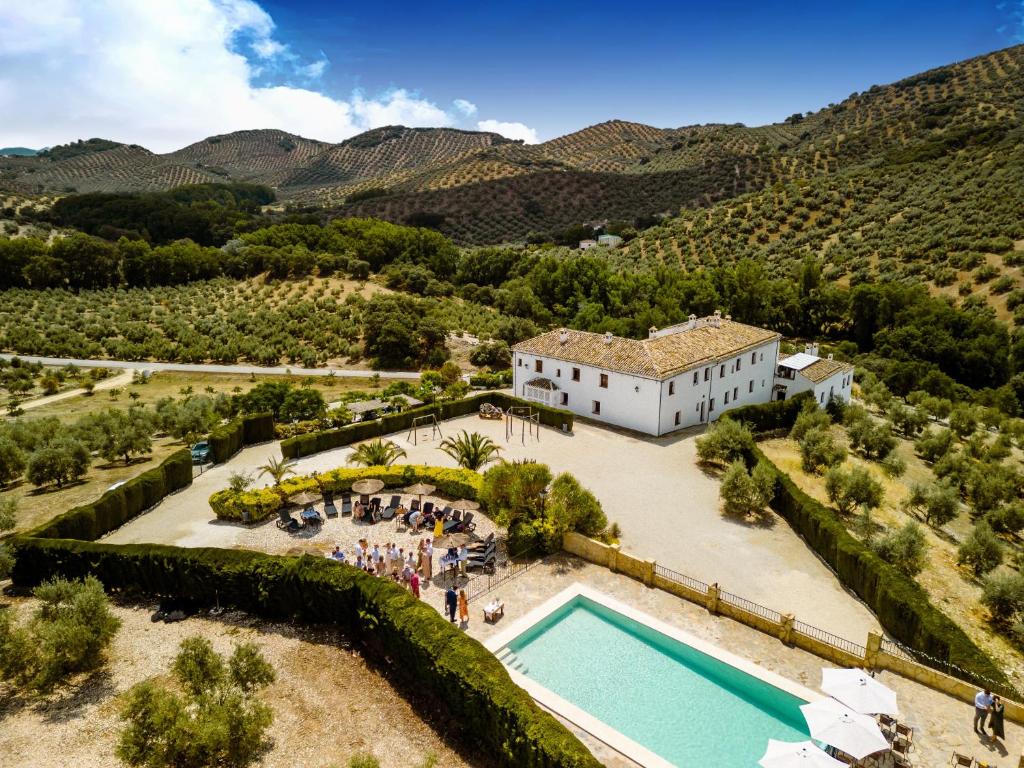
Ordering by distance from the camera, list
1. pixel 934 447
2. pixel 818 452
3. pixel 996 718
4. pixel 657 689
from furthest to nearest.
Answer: pixel 934 447 → pixel 818 452 → pixel 657 689 → pixel 996 718

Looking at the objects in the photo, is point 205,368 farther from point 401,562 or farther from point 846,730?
point 846,730

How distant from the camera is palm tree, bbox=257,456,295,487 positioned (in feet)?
89.4

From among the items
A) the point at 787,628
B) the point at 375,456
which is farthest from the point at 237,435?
the point at 787,628

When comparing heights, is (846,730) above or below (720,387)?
below

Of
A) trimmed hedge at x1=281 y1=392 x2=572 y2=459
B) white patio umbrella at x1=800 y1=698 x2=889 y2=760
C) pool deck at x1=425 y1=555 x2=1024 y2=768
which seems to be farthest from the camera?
trimmed hedge at x1=281 y1=392 x2=572 y2=459

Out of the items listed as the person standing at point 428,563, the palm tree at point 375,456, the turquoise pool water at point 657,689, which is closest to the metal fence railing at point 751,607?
the turquoise pool water at point 657,689

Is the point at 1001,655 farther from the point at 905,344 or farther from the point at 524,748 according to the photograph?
the point at 905,344

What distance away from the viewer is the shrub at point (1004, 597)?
19.4 metres

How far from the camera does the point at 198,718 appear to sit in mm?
12453

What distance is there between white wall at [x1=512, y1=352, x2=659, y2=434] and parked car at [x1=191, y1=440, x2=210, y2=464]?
20681 millimetres

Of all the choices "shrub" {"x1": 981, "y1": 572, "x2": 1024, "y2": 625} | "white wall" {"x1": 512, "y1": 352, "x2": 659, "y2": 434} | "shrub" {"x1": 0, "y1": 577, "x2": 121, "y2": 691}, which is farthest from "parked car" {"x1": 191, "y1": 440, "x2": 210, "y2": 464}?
"shrub" {"x1": 981, "y1": 572, "x2": 1024, "y2": 625}

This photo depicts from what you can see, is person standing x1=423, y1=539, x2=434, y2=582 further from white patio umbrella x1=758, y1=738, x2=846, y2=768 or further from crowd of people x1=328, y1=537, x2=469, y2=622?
white patio umbrella x1=758, y1=738, x2=846, y2=768

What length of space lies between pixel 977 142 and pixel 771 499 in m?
98.4

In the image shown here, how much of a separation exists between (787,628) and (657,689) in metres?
4.54
